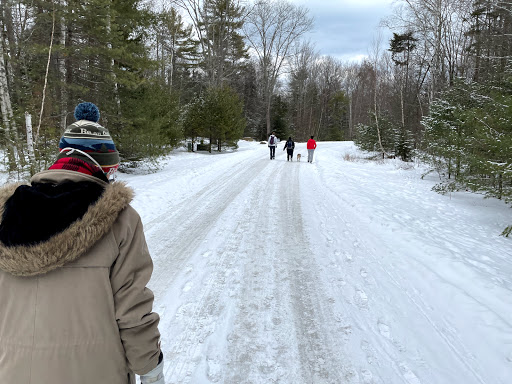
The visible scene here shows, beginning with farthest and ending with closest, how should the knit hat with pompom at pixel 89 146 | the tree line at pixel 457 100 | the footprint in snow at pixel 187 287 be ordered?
the tree line at pixel 457 100 → the footprint in snow at pixel 187 287 → the knit hat with pompom at pixel 89 146

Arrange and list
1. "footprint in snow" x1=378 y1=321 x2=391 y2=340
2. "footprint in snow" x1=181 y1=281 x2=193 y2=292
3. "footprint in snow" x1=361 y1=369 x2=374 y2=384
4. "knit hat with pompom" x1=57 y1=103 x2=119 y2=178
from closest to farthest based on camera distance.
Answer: "knit hat with pompom" x1=57 y1=103 x2=119 y2=178 < "footprint in snow" x1=361 y1=369 x2=374 y2=384 < "footprint in snow" x1=378 y1=321 x2=391 y2=340 < "footprint in snow" x1=181 y1=281 x2=193 y2=292

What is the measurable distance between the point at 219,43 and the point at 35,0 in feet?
78.1

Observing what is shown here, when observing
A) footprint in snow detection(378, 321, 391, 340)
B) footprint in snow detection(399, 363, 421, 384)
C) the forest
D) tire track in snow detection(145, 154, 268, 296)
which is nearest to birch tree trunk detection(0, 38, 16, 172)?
the forest

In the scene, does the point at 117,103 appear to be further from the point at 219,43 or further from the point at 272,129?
the point at 272,129

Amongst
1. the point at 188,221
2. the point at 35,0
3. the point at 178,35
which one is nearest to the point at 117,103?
the point at 35,0

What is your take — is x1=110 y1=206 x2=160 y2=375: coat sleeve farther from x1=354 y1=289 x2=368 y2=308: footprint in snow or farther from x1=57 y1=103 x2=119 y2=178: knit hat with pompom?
x1=354 y1=289 x2=368 y2=308: footprint in snow

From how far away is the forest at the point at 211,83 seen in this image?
8141mm

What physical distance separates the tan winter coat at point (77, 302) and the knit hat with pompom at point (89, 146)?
0.18 m

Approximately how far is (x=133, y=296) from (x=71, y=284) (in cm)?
25

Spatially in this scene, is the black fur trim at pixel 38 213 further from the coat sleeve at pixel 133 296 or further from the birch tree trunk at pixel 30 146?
the birch tree trunk at pixel 30 146

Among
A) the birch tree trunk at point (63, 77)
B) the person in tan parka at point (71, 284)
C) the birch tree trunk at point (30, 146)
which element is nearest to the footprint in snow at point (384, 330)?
the person in tan parka at point (71, 284)

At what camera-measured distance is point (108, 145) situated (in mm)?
1574

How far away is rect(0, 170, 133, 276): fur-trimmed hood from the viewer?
1149mm

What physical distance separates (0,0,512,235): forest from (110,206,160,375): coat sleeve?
22.1 ft
